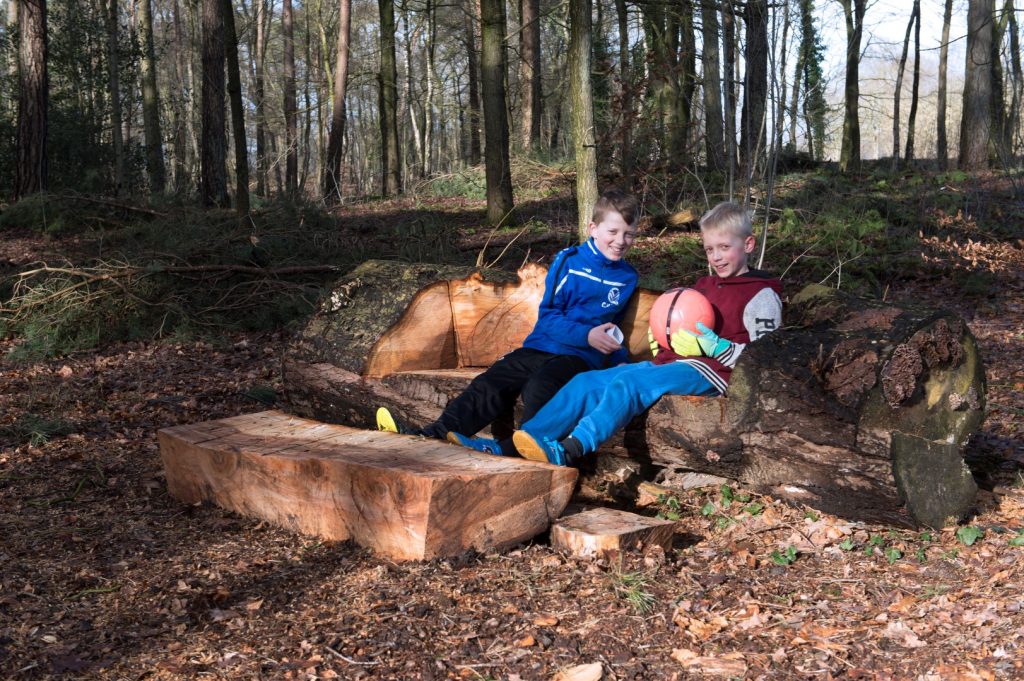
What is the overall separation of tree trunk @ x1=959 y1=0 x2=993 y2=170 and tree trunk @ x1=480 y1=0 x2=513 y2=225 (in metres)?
8.47

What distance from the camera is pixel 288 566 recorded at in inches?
132

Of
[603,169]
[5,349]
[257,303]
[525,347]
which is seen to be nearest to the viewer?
[525,347]

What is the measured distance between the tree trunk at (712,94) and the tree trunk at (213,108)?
20.2 ft

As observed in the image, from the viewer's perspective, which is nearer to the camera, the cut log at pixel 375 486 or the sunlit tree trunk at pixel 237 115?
the cut log at pixel 375 486

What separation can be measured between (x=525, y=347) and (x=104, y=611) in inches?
90.4

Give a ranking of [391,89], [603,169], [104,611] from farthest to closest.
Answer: [391,89]
[603,169]
[104,611]

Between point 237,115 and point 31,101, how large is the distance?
196 inches

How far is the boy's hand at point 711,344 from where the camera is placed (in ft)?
12.6

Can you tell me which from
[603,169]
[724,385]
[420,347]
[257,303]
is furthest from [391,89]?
[724,385]

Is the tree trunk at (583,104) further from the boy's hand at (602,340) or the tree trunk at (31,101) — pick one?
the tree trunk at (31,101)

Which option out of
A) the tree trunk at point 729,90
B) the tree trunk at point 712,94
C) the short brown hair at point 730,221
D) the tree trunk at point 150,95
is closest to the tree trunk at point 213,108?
the tree trunk at point 712,94

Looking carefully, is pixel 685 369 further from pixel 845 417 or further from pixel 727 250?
pixel 845 417

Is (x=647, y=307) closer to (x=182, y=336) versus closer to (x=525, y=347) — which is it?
(x=525, y=347)

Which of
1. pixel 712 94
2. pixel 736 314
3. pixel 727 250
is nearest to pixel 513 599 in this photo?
pixel 736 314
